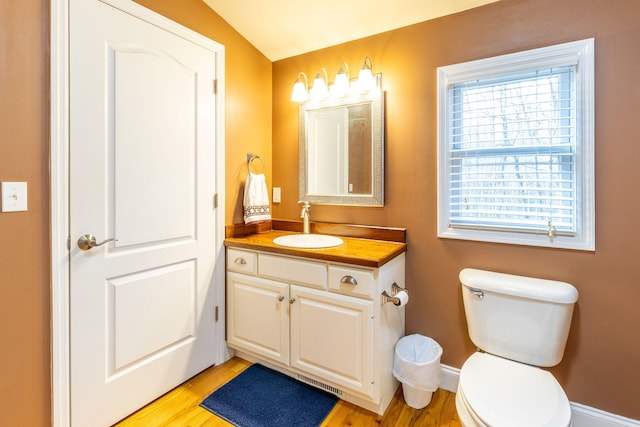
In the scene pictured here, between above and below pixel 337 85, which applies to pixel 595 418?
below

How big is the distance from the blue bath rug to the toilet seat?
2.48 feet

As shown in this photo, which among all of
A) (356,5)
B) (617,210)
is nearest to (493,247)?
(617,210)

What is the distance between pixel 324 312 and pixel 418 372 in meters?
0.58

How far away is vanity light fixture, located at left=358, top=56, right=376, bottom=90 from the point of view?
190cm

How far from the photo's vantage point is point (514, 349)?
145cm

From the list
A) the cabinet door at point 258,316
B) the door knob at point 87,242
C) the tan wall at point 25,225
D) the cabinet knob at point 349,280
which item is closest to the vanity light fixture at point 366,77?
the cabinet knob at point 349,280

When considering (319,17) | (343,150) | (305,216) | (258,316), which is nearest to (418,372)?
(258,316)

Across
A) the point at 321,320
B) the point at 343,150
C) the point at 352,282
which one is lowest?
the point at 321,320

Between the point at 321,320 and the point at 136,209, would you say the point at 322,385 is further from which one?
the point at 136,209

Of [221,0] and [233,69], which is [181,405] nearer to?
[233,69]

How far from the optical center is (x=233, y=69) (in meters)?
2.08

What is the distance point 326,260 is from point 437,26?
144 cm

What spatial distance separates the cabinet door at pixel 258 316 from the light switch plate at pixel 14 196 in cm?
108

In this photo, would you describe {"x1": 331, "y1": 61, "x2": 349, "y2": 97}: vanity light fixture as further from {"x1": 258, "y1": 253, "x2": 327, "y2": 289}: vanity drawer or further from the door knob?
the door knob
